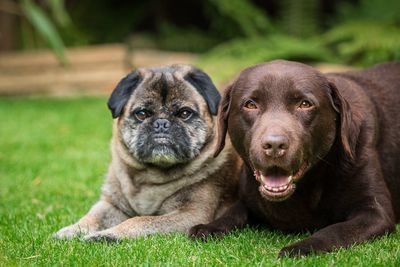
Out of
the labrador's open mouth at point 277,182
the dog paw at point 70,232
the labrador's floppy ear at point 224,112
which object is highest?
the labrador's floppy ear at point 224,112

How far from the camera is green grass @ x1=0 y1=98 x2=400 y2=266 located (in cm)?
394

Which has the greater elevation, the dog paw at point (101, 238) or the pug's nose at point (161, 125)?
the pug's nose at point (161, 125)

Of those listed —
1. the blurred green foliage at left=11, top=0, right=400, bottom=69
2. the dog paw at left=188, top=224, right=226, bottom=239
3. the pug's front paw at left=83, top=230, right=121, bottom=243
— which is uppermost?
the dog paw at left=188, top=224, right=226, bottom=239

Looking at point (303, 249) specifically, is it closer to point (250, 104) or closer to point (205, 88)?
point (250, 104)

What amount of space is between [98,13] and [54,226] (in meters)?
9.75

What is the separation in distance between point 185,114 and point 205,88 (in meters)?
0.27

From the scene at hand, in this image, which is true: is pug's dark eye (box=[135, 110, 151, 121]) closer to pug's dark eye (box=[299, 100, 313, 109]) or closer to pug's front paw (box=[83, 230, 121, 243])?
pug's front paw (box=[83, 230, 121, 243])

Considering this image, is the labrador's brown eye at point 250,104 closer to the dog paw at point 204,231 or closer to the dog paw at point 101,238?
the dog paw at point 204,231

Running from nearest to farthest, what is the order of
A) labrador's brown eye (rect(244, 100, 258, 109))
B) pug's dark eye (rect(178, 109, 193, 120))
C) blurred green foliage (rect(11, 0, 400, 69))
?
labrador's brown eye (rect(244, 100, 258, 109)) → pug's dark eye (rect(178, 109, 193, 120)) → blurred green foliage (rect(11, 0, 400, 69))

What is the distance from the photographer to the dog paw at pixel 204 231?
14.8 ft

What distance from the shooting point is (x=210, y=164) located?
522cm

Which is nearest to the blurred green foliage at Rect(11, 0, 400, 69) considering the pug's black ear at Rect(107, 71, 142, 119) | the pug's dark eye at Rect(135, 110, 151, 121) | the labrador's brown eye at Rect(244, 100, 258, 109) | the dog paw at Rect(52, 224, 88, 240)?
the pug's black ear at Rect(107, 71, 142, 119)

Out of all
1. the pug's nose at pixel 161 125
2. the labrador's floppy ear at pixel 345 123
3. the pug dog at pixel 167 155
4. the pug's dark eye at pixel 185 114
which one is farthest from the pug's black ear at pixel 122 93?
the labrador's floppy ear at pixel 345 123

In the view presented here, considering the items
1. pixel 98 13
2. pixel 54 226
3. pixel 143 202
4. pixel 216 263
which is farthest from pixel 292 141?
pixel 98 13
